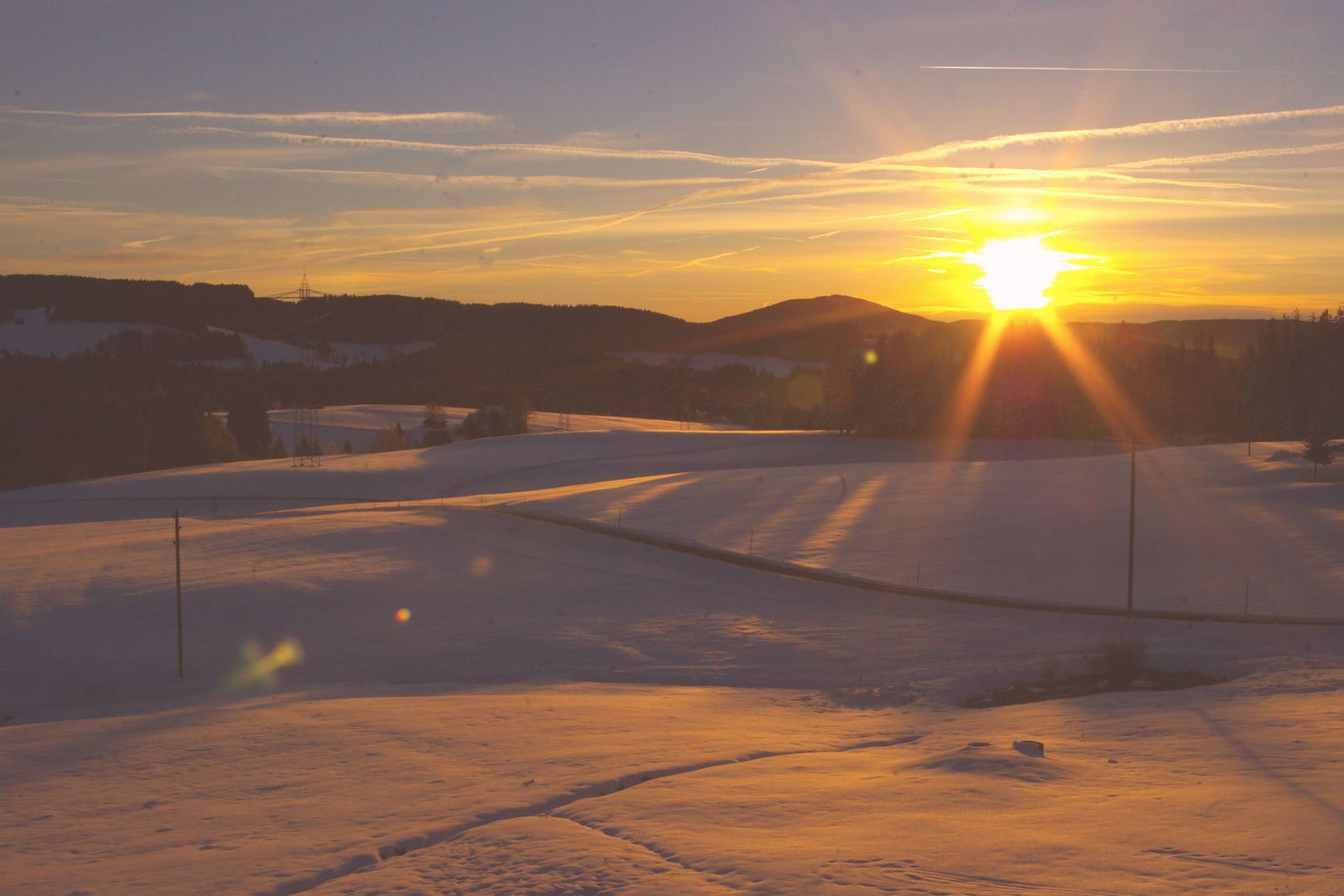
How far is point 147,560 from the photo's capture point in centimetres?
3228

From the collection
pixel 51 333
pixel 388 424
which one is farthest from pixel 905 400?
pixel 51 333

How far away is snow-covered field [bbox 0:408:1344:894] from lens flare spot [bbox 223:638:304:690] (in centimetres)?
16

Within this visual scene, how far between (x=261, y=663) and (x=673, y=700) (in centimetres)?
1061

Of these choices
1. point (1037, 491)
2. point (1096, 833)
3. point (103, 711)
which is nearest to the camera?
Answer: point (1096, 833)

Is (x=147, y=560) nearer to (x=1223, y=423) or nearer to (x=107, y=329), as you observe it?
(x=1223, y=423)

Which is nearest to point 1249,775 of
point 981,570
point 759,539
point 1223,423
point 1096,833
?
A: point 1096,833

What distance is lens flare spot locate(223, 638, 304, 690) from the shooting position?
21.7 m

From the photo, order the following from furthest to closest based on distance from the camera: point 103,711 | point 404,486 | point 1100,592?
point 404,486 → point 1100,592 → point 103,711

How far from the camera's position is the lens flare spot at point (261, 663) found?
21688 millimetres

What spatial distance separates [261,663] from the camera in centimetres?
2327

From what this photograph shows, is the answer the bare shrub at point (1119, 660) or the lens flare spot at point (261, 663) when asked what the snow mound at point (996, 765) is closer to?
the bare shrub at point (1119, 660)

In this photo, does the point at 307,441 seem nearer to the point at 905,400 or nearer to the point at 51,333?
the point at 905,400

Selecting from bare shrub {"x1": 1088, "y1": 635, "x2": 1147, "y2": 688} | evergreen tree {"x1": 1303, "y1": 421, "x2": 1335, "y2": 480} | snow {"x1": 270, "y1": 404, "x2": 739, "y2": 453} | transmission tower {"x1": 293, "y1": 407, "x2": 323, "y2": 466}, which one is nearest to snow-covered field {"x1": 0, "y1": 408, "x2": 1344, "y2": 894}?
bare shrub {"x1": 1088, "y1": 635, "x2": 1147, "y2": 688}

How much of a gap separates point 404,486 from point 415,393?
82831mm
